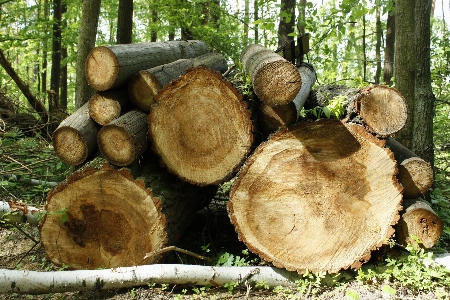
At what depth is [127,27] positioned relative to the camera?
23.2ft

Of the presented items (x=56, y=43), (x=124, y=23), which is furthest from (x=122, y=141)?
(x=56, y=43)

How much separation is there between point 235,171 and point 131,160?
93 centimetres

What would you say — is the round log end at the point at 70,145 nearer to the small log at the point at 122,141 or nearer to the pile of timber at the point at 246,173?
the pile of timber at the point at 246,173

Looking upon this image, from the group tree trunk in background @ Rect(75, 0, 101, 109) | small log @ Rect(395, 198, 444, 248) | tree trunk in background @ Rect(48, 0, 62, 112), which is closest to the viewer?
small log @ Rect(395, 198, 444, 248)

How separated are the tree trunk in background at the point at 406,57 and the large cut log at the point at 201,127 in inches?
98.6

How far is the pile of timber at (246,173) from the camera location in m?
3.35

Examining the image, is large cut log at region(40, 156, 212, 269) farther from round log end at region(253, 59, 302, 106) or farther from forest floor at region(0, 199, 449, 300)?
round log end at region(253, 59, 302, 106)

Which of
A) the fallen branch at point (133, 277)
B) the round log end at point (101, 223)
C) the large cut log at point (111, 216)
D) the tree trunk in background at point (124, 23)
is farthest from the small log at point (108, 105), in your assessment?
the tree trunk in background at point (124, 23)

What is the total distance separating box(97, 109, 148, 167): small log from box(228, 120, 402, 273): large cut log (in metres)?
0.94

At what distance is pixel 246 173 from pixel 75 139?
1679mm

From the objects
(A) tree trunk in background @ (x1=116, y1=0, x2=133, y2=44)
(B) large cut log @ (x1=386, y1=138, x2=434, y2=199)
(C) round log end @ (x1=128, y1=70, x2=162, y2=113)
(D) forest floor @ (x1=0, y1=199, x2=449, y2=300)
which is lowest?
(D) forest floor @ (x1=0, y1=199, x2=449, y2=300)

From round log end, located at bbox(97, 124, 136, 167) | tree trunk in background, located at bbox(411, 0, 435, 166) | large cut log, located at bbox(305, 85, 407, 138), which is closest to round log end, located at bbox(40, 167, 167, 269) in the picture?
round log end, located at bbox(97, 124, 136, 167)

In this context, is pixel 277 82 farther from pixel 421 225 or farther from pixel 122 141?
pixel 421 225

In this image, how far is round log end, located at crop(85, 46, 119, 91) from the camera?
148 inches
